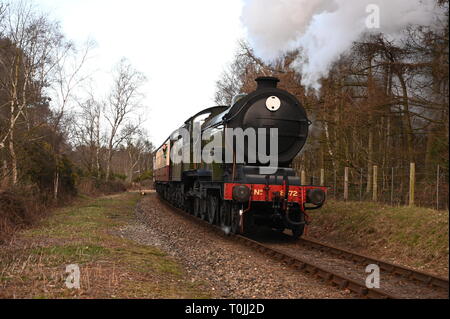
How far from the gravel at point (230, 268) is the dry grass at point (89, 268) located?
1.53ft

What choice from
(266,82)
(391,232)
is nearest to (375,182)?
(391,232)

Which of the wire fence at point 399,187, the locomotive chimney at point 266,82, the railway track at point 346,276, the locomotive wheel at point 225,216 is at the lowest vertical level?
the railway track at point 346,276

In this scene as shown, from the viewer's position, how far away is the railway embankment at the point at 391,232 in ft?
28.4

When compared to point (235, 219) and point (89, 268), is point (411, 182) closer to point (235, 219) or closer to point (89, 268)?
point (235, 219)

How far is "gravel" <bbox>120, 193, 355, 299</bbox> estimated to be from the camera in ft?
20.8

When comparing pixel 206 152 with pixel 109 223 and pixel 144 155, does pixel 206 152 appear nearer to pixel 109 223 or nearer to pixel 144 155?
pixel 109 223

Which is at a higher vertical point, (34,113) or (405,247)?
(34,113)

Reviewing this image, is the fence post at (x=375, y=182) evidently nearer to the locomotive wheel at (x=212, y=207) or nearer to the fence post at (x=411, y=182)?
the fence post at (x=411, y=182)

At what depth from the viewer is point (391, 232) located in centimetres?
1047

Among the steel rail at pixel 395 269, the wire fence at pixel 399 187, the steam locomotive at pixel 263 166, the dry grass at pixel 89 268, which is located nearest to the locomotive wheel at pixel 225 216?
the steam locomotive at pixel 263 166

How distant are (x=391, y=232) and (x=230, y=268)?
4.57 m
